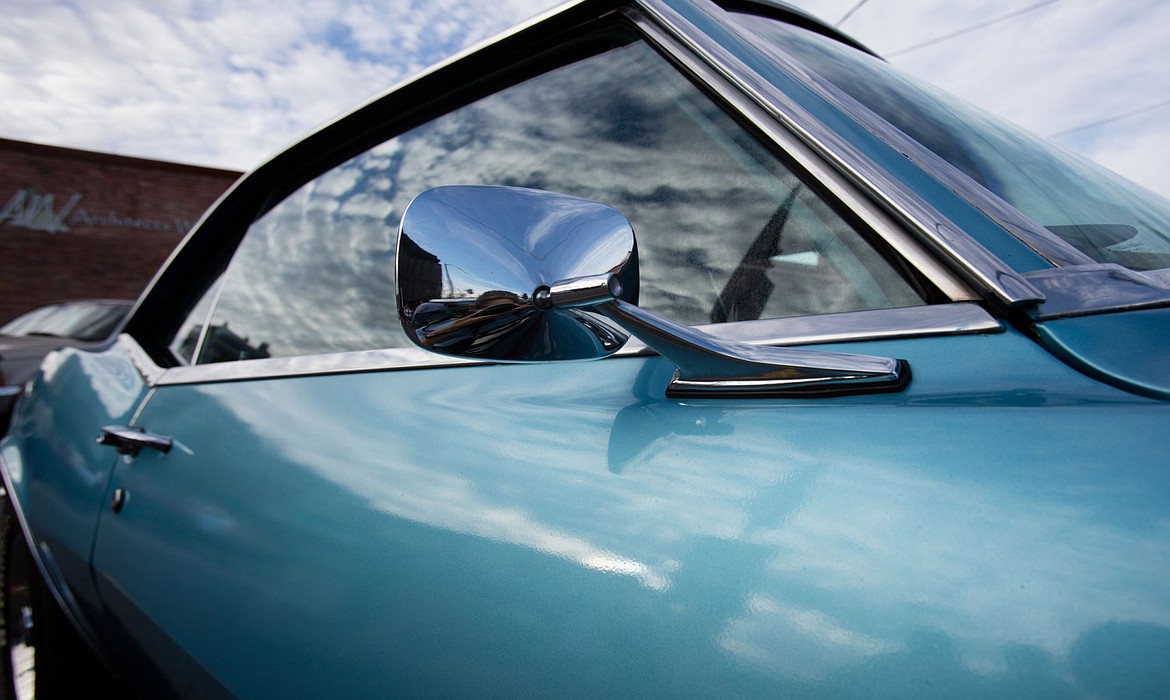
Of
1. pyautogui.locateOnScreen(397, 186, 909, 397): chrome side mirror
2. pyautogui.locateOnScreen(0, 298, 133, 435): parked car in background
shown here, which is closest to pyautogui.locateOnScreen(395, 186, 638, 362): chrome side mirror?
pyautogui.locateOnScreen(397, 186, 909, 397): chrome side mirror

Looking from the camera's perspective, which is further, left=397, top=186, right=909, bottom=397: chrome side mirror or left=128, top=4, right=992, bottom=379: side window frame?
left=128, top=4, right=992, bottom=379: side window frame

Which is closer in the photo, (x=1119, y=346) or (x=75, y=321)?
(x=1119, y=346)

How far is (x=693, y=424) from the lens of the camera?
794 mm

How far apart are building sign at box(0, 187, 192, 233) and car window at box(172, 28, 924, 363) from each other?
18554 mm

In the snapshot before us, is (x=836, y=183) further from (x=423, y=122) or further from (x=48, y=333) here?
(x=48, y=333)

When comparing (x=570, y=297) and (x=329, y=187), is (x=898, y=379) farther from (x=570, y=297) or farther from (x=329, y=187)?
(x=329, y=187)

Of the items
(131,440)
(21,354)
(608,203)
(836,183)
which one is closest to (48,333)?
(21,354)

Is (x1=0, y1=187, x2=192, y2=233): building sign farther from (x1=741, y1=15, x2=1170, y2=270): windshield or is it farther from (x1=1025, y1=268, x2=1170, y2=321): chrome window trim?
(x1=1025, y1=268, x2=1170, y2=321): chrome window trim

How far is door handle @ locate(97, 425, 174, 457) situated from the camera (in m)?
1.49

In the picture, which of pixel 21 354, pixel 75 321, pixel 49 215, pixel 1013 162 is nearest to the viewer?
pixel 1013 162

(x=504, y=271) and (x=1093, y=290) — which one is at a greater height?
(x=1093, y=290)

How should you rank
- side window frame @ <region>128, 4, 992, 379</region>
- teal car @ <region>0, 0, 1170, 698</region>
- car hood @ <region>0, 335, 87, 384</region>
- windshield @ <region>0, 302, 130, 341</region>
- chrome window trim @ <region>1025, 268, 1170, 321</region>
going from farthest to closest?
1. windshield @ <region>0, 302, 130, 341</region>
2. car hood @ <region>0, 335, 87, 384</region>
3. side window frame @ <region>128, 4, 992, 379</region>
4. chrome window trim @ <region>1025, 268, 1170, 321</region>
5. teal car @ <region>0, 0, 1170, 698</region>

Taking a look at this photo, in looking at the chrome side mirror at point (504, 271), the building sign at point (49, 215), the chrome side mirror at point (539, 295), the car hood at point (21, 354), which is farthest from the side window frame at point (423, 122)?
the building sign at point (49, 215)

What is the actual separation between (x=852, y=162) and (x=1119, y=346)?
1.05 ft
